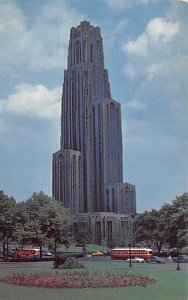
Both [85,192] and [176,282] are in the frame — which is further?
[85,192]

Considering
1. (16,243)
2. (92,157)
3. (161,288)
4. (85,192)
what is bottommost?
(161,288)

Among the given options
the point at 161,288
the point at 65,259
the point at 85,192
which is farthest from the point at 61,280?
the point at 85,192

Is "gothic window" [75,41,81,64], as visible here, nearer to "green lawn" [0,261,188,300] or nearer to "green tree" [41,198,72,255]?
"green tree" [41,198,72,255]

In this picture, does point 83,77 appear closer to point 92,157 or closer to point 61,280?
point 92,157

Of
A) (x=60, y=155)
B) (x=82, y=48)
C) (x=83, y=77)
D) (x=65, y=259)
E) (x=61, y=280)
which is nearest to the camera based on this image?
(x=61, y=280)

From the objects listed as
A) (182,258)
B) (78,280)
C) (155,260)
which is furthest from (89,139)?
(78,280)

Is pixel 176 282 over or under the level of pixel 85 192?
under

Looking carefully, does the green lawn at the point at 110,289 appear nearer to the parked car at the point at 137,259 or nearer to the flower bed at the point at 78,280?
the flower bed at the point at 78,280
